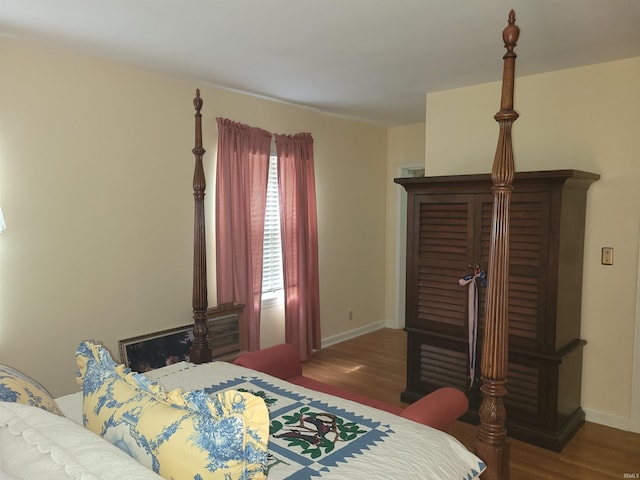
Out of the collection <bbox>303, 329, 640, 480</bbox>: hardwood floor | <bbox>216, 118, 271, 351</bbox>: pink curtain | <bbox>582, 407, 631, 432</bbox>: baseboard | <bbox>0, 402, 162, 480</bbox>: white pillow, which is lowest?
<bbox>303, 329, 640, 480</bbox>: hardwood floor

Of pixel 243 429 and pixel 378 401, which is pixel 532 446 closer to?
pixel 378 401

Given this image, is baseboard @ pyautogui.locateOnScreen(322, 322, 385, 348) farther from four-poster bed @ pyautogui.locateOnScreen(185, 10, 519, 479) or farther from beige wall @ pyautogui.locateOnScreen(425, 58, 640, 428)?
four-poster bed @ pyautogui.locateOnScreen(185, 10, 519, 479)

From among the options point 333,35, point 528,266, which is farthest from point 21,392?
Answer: point 528,266

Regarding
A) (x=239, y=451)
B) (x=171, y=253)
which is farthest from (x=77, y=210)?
(x=239, y=451)

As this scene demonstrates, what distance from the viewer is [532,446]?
10.3ft

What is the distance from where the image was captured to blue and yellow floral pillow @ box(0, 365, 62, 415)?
1.63 m

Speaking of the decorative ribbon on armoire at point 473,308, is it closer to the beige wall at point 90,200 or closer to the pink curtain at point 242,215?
the pink curtain at point 242,215

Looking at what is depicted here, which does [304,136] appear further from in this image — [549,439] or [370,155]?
[549,439]

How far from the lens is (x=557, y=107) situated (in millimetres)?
3541

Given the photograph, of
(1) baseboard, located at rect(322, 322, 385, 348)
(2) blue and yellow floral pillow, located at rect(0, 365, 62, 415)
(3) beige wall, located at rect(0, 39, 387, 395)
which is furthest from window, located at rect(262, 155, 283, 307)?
(2) blue and yellow floral pillow, located at rect(0, 365, 62, 415)

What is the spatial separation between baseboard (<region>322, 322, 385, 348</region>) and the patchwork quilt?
10.3ft

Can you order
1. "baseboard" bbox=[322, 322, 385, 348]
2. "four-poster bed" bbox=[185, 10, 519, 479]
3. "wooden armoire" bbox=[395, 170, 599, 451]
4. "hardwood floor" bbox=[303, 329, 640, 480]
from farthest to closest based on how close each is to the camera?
1. "baseboard" bbox=[322, 322, 385, 348]
2. "wooden armoire" bbox=[395, 170, 599, 451]
3. "hardwood floor" bbox=[303, 329, 640, 480]
4. "four-poster bed" bbox=[185, 10, 519, 479]

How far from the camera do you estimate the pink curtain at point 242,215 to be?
13.3 feet

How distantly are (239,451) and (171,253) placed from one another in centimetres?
284
